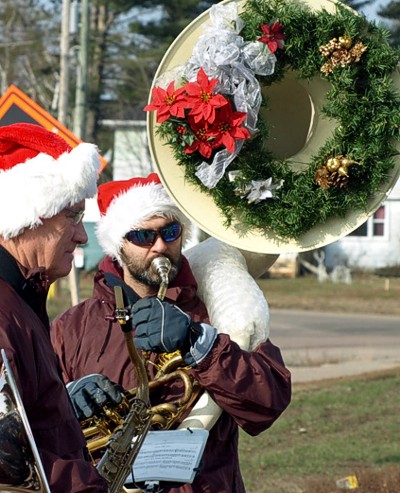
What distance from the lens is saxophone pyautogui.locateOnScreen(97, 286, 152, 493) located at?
11.0 ft

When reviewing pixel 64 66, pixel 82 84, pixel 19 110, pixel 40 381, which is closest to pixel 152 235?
pixel 40 381

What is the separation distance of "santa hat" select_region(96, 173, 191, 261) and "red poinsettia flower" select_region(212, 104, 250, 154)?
35 centimetres

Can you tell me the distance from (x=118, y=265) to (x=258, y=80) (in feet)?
2.78

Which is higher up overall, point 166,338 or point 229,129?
point 229,129

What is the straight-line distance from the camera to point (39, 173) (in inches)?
124

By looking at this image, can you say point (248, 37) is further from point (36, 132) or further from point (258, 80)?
point (36, 132)

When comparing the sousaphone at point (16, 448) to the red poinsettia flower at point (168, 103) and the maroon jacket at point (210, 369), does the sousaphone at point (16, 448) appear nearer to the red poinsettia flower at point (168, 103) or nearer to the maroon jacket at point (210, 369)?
the maroon jacket at point (210, 369)

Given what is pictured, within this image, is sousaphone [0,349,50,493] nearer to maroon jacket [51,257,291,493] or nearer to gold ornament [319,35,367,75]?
maroon jacket [51,257,291,493]

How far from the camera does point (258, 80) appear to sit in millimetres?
4234

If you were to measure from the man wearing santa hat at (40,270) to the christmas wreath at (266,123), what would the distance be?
801 mm

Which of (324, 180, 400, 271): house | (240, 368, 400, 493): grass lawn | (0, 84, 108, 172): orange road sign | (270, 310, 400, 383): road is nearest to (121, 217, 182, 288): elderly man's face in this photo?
(240, 368, 400, 493): grass lawn

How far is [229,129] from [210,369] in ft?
2.87

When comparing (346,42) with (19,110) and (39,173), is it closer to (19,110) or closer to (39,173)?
(39,173)

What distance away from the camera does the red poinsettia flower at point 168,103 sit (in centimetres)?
405
